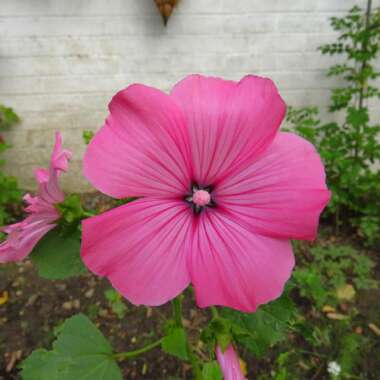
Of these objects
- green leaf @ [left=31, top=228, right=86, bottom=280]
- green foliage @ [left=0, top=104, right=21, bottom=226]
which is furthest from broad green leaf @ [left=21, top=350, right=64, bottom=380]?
green foliage @ [left=0, top=104, right=21, bottom=226]

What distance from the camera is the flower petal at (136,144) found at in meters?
0.49

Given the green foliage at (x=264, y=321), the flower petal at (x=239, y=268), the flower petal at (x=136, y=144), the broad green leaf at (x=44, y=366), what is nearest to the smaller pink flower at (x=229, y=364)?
the green foliage at (x=264, y=321)

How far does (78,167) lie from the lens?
294 cm

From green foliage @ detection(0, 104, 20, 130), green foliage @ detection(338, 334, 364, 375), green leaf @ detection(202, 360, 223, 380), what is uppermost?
green foliage @ detection(0, 104, 20, 130)

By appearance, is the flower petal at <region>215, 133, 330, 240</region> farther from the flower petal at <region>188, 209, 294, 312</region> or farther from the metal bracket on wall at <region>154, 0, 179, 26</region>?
the metal bracket on wall at <region>154, 0, 179, 26</region>

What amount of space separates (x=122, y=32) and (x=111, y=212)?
7.16ft

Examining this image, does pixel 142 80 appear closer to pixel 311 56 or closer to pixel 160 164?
pixel 311 56

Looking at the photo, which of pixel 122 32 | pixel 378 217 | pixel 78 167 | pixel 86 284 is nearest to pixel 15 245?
pixel 86 284

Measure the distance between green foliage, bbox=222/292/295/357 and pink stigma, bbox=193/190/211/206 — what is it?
12.6 inches

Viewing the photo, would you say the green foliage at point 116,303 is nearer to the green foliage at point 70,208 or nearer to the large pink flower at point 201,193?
the green foliage at point 70,208

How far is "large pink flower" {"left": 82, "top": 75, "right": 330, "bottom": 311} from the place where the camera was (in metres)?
0.49

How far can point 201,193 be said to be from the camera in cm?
56

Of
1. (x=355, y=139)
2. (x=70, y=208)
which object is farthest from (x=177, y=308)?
(x=355, y=139)

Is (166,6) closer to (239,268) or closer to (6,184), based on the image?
(6,184)
